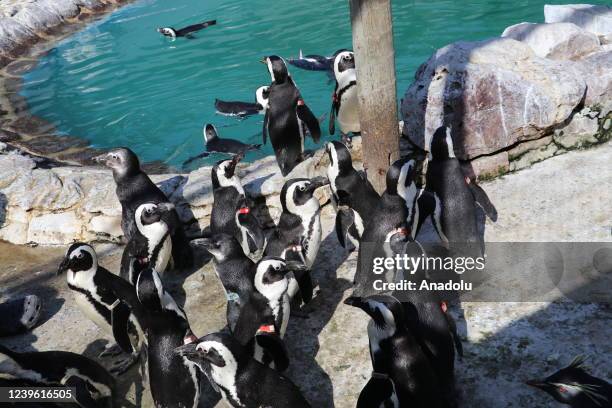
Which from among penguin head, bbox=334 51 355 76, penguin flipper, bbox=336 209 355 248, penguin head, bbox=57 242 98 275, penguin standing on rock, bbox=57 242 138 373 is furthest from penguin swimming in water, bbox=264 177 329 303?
penguin head, bbox=334 51 355 76

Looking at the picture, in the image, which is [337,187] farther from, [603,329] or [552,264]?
[603,329]

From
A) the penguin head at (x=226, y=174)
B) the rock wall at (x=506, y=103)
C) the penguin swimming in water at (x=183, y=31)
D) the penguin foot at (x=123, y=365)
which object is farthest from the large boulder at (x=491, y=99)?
the penguin swimming in water at (x=183, y=31)

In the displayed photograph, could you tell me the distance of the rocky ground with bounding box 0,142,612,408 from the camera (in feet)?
9.75

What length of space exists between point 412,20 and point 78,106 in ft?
20.4

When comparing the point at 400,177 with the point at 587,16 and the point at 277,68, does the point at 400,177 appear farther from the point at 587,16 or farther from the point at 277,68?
the point at 587,16

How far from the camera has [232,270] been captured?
3.60 metres

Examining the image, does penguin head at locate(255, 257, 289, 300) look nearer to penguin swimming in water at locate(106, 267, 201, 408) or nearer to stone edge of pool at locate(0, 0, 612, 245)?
penguin swimming in water at locate(106, 267, 201, 408)

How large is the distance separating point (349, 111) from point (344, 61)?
0.49 meters

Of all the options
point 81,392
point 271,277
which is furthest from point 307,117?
point 81,392

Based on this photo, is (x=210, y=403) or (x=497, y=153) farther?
(x=497, y=153)

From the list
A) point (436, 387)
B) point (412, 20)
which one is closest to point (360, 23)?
point (436, 387)

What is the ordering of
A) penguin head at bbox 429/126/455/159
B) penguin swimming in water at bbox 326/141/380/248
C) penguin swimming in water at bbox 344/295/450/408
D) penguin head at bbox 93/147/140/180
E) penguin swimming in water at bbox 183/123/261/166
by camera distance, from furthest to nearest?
1. penguin swimming in water at bbox 183/123/261/166
2. penguin head at bbox 93/147/140/180
3. penguin swimming in water at bbox 326/141/380/248
4. penguin head at bbox 429/126/455/159
5. penguin swimming in water at bbox 344/295/450/408

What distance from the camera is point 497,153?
472 centimetres

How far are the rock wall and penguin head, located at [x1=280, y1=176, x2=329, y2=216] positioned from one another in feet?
4.41
